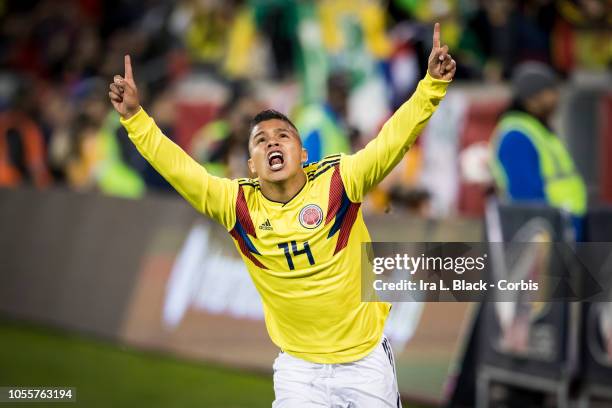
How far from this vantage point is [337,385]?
5770 millimetres

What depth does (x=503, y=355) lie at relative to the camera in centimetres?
827

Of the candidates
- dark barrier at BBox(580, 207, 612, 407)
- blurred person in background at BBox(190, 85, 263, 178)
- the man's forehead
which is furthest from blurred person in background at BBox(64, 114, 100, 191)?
the man's forehead

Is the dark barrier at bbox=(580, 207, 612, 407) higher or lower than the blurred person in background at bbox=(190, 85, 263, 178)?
A: lower

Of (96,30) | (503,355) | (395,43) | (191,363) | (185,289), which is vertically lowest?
(503,355)

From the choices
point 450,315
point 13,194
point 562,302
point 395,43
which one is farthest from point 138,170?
point 562,302

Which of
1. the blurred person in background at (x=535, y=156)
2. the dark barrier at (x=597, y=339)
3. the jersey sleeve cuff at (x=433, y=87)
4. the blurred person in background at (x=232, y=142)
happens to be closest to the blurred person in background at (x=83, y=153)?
the blurred person in background at (x=232, y=142)

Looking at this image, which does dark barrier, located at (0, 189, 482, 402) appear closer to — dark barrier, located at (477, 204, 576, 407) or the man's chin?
dark barrier, located at (477, 204, 576, 407)

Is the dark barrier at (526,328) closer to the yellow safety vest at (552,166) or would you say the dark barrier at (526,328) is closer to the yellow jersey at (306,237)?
the yellow safety vest at (552,166)

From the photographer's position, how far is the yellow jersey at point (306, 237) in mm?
5738

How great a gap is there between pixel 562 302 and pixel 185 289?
14.0 feet

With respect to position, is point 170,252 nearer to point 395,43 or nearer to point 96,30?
point 395,43

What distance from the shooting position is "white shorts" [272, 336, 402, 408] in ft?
18.8

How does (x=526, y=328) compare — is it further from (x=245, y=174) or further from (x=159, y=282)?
(x=159, y=282)

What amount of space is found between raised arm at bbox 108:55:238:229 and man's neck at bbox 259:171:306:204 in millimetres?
191
